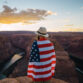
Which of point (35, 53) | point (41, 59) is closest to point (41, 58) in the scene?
point (41, 59)

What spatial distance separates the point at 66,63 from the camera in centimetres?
1201

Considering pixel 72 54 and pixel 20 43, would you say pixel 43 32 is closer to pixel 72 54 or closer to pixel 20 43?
pixel 72 54

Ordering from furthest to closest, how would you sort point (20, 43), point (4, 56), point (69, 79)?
1. point (20, 43)
2. point (4, 56)
3. point (69, 79)

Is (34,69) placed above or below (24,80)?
above

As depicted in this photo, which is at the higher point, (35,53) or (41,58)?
(35,53)

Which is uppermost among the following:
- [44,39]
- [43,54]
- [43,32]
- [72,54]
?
[43,32]

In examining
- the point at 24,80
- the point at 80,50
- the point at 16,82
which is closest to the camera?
the point at 16,82

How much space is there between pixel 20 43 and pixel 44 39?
42177 millimetres

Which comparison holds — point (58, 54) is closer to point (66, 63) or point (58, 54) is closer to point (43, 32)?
point (66, 63)

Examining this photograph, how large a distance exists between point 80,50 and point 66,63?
16.9 m

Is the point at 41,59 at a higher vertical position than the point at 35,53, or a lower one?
lower

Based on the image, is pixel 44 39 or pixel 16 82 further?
pixel 16 82

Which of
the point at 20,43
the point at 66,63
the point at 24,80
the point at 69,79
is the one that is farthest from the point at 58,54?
the point at 20,43

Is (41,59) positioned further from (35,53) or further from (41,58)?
(35,53)
